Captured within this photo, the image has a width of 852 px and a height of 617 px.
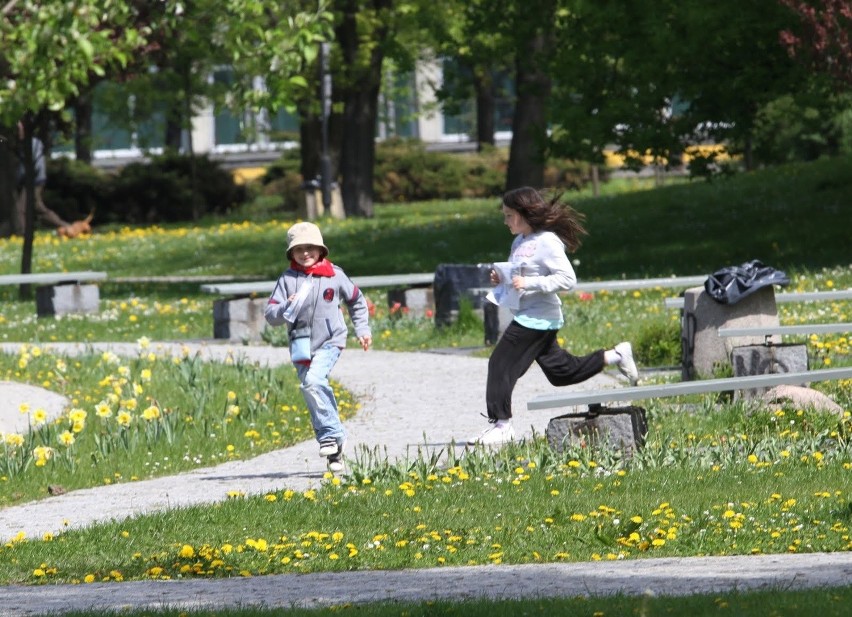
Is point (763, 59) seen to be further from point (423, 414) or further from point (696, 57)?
point (423, 414)

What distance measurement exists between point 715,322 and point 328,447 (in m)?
4.18

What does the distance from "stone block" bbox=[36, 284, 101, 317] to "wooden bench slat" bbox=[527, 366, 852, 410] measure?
1330cm

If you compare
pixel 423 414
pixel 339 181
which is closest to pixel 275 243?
pixel 339 181

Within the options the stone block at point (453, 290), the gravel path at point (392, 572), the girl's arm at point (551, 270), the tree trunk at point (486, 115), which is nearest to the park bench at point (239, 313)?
the stone block at point (453, 290)

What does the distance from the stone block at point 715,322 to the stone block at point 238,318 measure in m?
6.88

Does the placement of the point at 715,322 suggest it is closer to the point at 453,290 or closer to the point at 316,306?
the point at 316,306

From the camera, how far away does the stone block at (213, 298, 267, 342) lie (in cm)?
1944

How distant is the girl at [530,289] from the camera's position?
35.4 feet

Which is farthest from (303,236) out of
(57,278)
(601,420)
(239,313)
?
(57,278)

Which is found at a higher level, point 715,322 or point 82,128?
point 82,128

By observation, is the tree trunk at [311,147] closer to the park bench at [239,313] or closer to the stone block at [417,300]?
the stone block at [417,300]

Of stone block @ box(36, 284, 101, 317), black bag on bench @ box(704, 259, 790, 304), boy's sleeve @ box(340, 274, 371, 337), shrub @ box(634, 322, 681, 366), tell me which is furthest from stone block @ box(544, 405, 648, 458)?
stone block @ box(36, 284, 101, 317)

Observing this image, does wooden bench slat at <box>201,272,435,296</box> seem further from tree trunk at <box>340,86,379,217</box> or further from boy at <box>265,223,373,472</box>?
tree trunk at <box>340,86,379,217</box>

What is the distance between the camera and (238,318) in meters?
19.5
